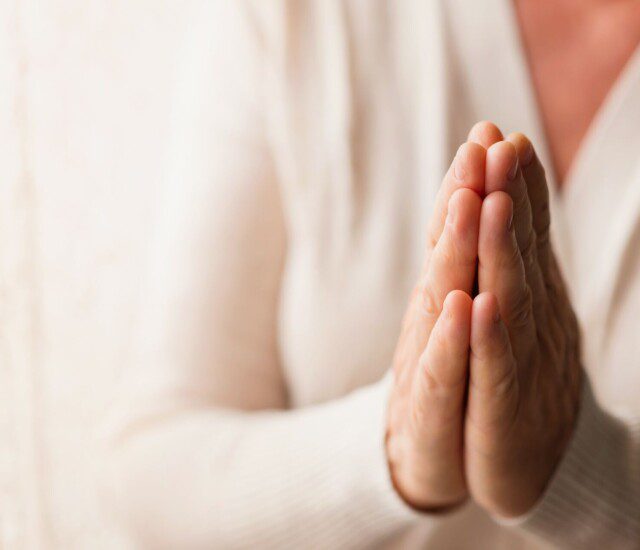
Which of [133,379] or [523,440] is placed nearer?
[523,440]

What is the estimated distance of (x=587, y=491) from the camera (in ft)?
1.18

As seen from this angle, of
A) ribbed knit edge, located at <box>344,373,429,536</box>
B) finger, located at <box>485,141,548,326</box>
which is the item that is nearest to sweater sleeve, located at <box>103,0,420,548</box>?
ribbed knit edge, located at <box>344,373,429,536</box>

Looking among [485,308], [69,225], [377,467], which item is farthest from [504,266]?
[69,225]

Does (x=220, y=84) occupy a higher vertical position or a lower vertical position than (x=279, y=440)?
higher

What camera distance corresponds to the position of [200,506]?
41 centimetres

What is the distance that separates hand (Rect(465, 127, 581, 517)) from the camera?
0.25 meters

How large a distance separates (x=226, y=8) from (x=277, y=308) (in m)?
0.16

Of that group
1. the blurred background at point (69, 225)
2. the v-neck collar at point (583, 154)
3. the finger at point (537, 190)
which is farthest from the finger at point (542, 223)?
the blurred background at point (69, 225)

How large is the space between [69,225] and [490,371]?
0.29 metres

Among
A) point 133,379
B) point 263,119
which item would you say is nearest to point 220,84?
point 263,119

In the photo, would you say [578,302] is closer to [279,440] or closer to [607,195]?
[607,195]

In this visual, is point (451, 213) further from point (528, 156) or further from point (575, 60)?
point (575, 60)

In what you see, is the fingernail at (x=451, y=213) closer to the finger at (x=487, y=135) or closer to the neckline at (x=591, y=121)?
the finger at (x=487, y=135)

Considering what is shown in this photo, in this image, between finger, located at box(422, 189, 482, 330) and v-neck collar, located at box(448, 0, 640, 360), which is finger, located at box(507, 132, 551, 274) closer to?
finger, located at box(422, 189, 482, 330)
